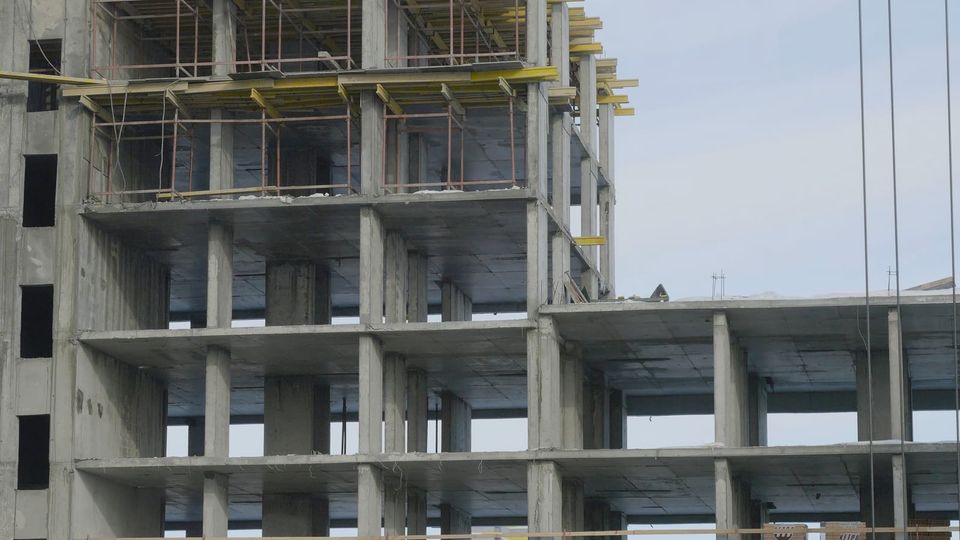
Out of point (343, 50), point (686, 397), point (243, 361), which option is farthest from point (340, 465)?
point (686, 397)

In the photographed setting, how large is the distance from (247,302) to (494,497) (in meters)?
10.8

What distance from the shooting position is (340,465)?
41.0 m

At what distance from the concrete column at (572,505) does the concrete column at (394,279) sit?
5.71 metres

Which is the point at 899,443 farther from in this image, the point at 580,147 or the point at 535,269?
the point at 580,147

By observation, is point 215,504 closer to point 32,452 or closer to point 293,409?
point 293,409

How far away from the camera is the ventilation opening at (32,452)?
4375 cm

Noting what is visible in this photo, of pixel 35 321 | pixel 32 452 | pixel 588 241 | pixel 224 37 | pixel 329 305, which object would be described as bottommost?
pixel 32 452

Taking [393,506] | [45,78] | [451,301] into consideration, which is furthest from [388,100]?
[393,506]

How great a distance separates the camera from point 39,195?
44469 millimetres

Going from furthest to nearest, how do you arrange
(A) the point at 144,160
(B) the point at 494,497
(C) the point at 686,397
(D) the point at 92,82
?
(C) the point at 686,397 → (B) the point at 494,497 → (A) the point at 144,160 → (D) the point at 92,82

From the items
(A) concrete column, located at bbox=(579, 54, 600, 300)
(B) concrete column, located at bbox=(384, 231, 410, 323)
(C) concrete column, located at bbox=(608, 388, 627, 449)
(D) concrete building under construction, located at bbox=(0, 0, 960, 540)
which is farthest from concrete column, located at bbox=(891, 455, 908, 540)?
(A) concrete column, located at bbox=(579, 54, 600, 300)

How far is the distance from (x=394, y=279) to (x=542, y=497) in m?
6.61

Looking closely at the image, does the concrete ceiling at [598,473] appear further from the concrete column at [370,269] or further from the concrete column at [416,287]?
the concrete column at [416,287]

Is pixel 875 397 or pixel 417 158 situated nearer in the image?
pixel 875 397
